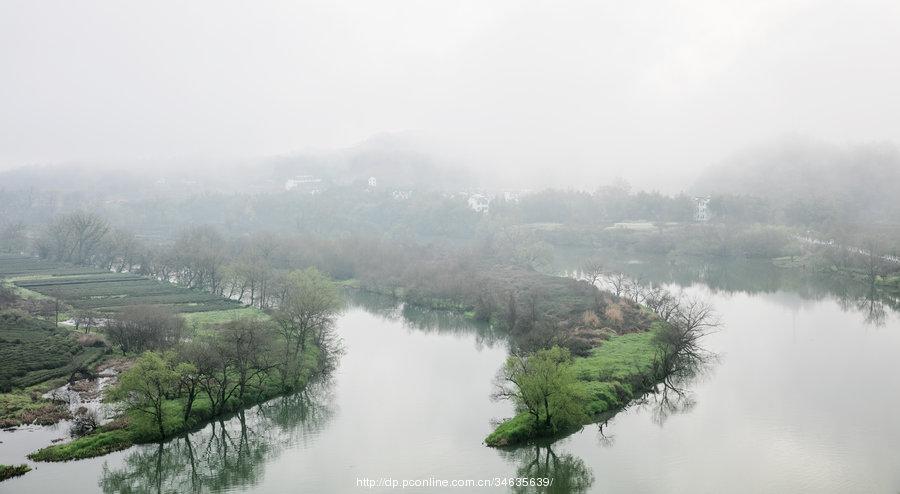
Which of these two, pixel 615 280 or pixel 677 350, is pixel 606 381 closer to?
pixel 677 350

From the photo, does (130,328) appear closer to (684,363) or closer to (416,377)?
(416,377)

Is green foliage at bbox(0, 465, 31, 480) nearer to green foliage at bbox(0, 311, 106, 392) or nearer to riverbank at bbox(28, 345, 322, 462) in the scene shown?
riverbank at bbox(28, 345, 322, 462)

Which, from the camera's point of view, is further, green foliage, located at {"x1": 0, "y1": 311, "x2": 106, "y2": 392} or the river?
green foliage, located at {"x1": 0, "y1": 311, "x2": 106, "y2": 392}

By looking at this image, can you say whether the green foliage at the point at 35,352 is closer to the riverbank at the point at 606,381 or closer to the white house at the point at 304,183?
the riverbank at the point at 606,381

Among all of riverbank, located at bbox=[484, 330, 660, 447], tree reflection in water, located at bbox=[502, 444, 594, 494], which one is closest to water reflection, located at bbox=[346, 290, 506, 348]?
riverbank, located at bbox=[484, 330, 660, 447]

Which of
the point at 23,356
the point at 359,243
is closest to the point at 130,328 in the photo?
the point at 23,356

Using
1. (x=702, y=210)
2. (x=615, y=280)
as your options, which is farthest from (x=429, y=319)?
(x=702, y=210)
